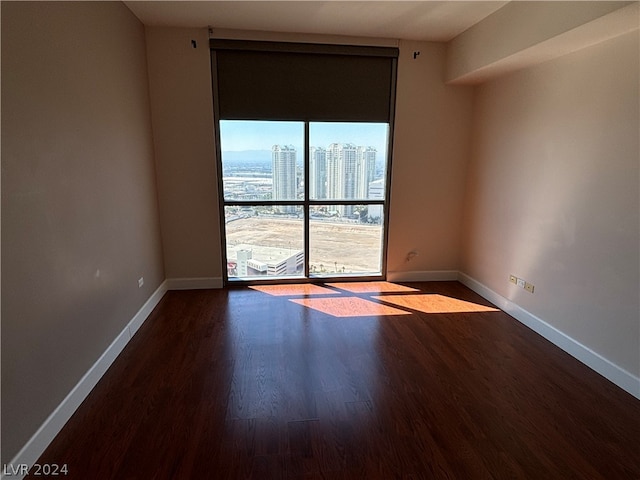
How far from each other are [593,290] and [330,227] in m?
2.60

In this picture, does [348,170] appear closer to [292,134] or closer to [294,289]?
[292,134]

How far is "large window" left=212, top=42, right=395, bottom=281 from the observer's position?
378 centimetres

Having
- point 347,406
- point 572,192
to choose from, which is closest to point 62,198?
point 347,406

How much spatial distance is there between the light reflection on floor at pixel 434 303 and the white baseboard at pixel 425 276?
0.48 meters

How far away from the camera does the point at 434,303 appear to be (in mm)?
3777

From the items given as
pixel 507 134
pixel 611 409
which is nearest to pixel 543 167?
pixel 507 134

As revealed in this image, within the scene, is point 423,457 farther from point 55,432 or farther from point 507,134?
point 507,134

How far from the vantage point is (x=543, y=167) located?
3033mm

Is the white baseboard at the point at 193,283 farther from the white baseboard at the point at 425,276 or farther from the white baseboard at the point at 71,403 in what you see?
the white baseboard at the point at 425,276

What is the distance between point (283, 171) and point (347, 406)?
269cm

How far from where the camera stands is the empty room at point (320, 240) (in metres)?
1.80

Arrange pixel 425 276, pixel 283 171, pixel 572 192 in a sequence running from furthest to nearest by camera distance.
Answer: pixel 425 276 → pixel 283 171 → pixel 572 192

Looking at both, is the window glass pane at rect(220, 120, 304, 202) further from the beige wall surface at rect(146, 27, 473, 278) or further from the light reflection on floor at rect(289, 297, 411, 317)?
the light reflection on floor at rect(289, 297, 411, 317)

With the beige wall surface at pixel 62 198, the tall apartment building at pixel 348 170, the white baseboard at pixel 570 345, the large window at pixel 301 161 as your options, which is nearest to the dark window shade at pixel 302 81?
the large window at pixel 301 161
